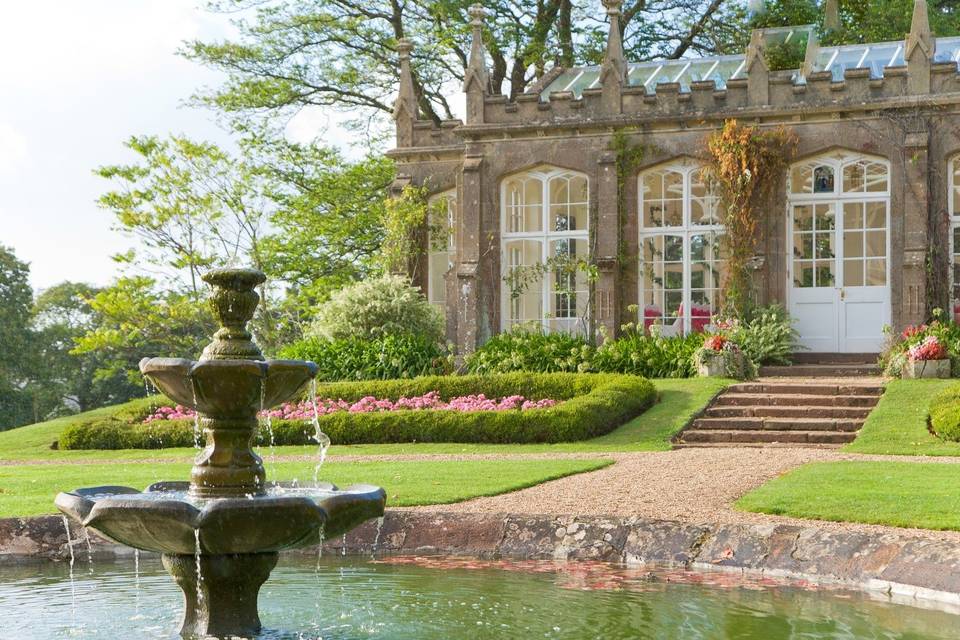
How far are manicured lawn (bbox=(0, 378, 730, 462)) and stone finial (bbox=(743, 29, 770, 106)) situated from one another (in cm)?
563

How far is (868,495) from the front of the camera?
9773 millimetres

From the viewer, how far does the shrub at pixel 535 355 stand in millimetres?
20250

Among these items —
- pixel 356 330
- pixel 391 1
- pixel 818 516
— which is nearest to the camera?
pixel 818 516

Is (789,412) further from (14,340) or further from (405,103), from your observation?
(14,340)

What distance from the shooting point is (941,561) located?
7.22 meters

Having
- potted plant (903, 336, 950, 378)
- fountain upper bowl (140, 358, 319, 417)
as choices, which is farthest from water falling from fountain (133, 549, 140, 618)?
potted plant (903, 336, 950, 378)

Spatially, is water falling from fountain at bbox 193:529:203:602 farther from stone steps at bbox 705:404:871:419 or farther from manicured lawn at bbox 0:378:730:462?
stone steps at bbox 705:404:871:419

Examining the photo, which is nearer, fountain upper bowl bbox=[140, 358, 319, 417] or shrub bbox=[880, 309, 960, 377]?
fountain upper bowl bbox=[140, 358, 319, 417]

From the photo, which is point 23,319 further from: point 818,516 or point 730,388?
point 818,516

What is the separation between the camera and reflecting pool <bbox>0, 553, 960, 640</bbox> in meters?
6.50

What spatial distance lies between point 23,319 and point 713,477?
28555 millimetres

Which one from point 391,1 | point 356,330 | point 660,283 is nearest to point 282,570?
point 356,330

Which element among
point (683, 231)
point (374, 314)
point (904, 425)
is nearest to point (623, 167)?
point (683, 231)

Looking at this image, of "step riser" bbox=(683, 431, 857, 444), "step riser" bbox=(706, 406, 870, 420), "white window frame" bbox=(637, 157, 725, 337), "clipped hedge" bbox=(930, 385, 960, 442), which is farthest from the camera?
"white window frame" bbox=(637, 157, 725, 337)
